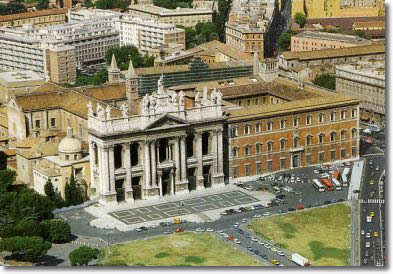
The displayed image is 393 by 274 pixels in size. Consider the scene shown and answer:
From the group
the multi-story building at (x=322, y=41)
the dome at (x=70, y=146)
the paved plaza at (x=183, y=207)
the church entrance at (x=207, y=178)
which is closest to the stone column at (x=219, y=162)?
the church entrance at (x=207, y=178)

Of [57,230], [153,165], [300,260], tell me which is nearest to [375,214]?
A: [300,260]

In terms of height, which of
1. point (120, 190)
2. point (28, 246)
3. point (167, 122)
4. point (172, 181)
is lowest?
point (28, 246)

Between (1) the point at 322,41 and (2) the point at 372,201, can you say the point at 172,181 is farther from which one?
(1) the point at 322,41

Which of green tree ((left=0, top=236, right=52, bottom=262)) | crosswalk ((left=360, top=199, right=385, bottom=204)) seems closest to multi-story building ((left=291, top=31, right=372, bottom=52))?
crosswalk ((left=360, top=199, right=385, bottom=204))

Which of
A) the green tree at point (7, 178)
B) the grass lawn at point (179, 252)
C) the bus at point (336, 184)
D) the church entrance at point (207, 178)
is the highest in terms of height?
the green tree at point (7, 178)

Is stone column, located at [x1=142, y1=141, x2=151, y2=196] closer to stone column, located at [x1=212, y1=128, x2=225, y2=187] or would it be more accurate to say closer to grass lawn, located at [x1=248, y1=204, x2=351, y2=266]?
stone column, located at [x1=212, y1=128, x2=225, y2=187]

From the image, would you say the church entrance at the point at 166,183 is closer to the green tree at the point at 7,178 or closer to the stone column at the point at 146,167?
the stone column at the point at 146,167

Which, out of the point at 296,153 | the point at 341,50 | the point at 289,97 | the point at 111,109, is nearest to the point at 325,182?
the point at 296,153

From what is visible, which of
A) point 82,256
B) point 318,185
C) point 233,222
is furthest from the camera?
point 318,185
